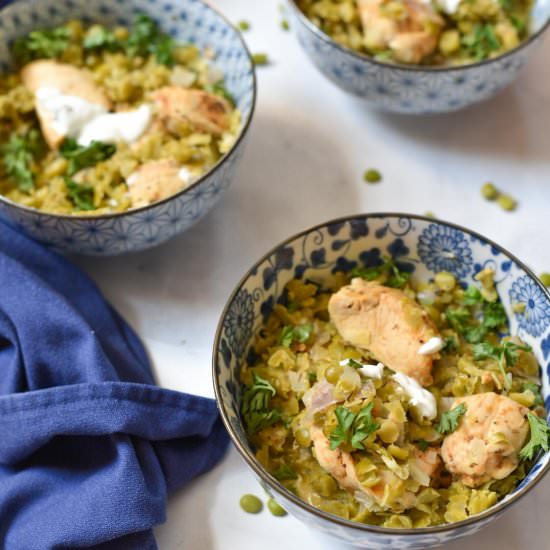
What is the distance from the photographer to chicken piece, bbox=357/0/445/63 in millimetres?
2387

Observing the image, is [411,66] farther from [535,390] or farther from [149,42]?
[535,390]

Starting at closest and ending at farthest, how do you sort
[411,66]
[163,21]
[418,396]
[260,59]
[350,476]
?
[350,476] → [418,396] → [411,66] → [163,21] → [260,59]

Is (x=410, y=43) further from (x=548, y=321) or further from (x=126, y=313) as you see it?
(x=126, y=313)

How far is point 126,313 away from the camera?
2.27 meters

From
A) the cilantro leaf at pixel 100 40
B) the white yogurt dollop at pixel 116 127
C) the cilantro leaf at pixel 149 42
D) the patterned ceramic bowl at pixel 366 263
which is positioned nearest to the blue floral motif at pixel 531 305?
the patterned ceramic bowl at pixel 366 263

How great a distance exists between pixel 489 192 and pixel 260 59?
812 mm

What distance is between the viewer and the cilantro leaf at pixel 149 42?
2508mm

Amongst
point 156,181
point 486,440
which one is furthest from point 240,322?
point 486,440

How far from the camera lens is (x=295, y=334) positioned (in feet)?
6.61

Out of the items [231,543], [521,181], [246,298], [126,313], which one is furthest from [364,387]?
[521,181]

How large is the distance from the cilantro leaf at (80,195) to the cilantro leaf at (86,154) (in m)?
0.05

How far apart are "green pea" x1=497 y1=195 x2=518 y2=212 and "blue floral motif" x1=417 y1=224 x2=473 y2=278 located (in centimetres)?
39

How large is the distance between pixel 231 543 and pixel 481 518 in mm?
590

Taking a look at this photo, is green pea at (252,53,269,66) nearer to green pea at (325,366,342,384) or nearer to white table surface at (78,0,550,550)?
white table surface at (78,0,550,550)
